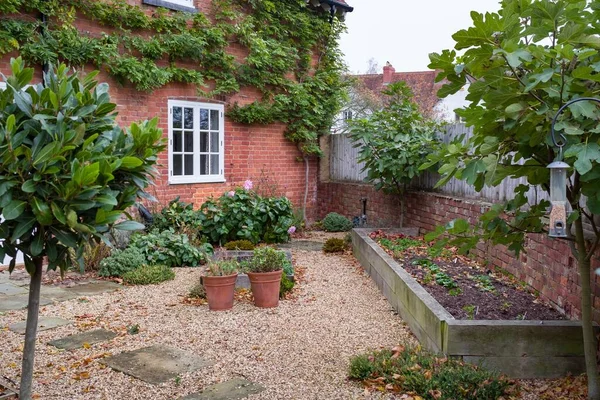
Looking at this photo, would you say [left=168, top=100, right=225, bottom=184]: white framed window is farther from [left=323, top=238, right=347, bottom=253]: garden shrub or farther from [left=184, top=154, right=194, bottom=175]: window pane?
[left=323, top=238, right=347, bottom=253]: garden shrub

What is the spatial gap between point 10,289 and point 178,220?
117 inches

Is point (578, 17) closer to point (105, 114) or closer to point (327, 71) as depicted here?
point (105, 114)

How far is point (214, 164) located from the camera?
35.6ft

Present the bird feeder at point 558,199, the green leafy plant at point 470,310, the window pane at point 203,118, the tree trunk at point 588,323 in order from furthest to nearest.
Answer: the window pane at point 203,118
the green leafy plant at point 470,310
the tree trunk at point 588,323
the bird feeder at point 558,199

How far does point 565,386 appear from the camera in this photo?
3889 millimetres

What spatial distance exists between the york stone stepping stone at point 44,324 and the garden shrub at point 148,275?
5.20 ft

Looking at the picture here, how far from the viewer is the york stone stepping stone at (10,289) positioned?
257 inches

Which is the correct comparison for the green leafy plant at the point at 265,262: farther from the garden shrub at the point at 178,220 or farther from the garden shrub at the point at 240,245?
the garden shrub at the point at 178,220

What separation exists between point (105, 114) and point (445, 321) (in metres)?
2.87

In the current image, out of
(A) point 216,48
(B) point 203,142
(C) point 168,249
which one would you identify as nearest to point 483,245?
(C) point 168,249

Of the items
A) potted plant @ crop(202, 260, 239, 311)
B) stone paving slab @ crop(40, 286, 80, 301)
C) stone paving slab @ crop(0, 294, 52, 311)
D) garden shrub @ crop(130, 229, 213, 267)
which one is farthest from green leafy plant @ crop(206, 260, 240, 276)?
garden shrub @ crop(130, 229, 213, 267)

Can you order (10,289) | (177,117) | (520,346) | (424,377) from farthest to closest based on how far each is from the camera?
(177,117) → (10,289) → (520,346) → (424,377)

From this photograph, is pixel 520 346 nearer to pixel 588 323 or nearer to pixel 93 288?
pixel 588 323

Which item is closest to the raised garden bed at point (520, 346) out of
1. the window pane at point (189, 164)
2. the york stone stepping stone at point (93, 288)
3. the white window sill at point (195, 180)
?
the york stone stepping stone at point (93, 288)
